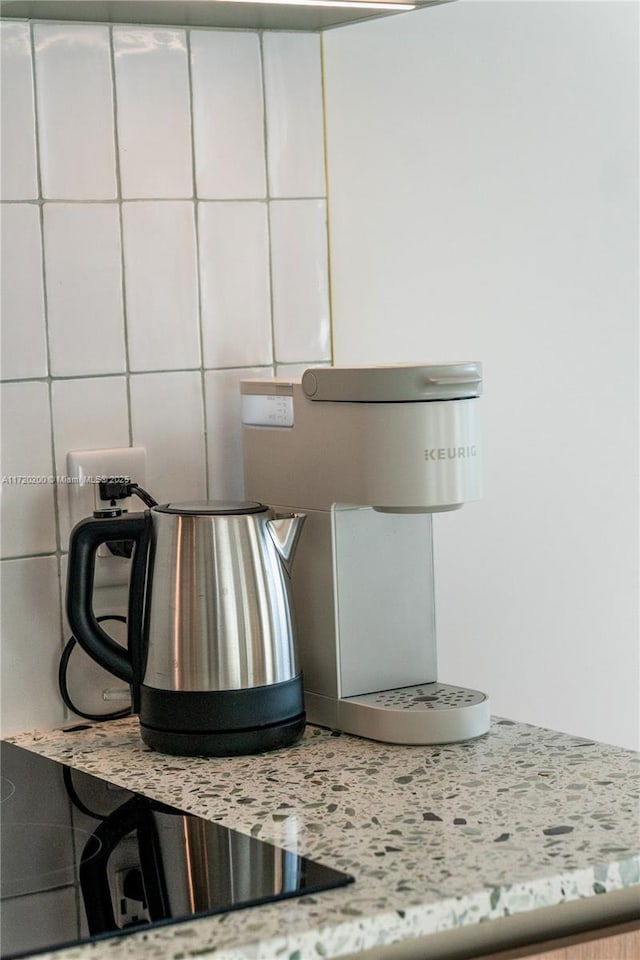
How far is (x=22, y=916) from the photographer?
0.85m

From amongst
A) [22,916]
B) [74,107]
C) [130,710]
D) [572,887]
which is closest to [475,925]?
A: [572,887]

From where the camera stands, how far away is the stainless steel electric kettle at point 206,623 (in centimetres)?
119

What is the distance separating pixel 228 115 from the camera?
1424 millimetres

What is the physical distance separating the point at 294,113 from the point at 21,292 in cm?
38

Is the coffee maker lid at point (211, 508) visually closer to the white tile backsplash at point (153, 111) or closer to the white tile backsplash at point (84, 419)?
the white tile backsplash at point (84, 419)

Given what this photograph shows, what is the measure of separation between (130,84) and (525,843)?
87cm

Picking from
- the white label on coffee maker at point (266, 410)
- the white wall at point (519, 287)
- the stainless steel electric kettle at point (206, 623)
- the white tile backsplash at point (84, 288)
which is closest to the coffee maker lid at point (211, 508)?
the stainless steel electric kettle at point (206, 623)

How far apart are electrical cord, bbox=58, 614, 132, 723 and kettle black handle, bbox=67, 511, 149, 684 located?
0.31 ft

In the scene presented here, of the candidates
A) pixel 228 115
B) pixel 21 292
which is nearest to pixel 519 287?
pixel 228 115

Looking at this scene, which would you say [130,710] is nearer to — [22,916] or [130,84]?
[22,916]

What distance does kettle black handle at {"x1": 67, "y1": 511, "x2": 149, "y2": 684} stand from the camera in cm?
123

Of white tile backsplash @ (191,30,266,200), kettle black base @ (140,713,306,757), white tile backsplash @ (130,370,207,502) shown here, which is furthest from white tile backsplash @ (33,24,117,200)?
kettle black base @ (140,713,306,757)

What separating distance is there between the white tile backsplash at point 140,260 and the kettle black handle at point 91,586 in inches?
4.8

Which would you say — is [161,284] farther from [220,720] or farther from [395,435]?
[220,720]
